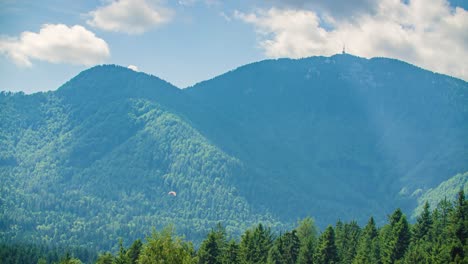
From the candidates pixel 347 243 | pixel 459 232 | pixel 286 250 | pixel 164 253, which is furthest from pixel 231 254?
pixel 459 232

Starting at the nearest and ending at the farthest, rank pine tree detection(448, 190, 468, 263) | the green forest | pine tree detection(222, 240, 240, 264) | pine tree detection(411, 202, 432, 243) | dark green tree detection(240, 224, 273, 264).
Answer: pine tree detection(448, 190, 468, 263)
the green forest
pine tree detection(411, 202, 432, 243)
pine tree detection(222, 240, 240, 264)
dark green tree detection(240, 224, 273, 264)

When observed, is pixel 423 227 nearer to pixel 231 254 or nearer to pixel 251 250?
pixel 251 250

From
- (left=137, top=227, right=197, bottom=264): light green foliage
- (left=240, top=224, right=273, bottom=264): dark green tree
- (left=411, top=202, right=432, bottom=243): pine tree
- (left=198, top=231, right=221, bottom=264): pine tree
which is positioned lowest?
(left=137, top=227, right=197, bottom=264): light green foliage

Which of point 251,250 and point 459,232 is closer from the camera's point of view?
point 459,232

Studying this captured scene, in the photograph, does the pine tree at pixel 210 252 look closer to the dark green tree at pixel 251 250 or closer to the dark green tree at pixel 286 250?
the dark green tree at pixel 251 250

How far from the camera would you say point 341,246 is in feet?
355

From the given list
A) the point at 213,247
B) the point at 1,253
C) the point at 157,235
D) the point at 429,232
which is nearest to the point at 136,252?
the point at 213,247

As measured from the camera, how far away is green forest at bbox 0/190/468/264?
247 feet

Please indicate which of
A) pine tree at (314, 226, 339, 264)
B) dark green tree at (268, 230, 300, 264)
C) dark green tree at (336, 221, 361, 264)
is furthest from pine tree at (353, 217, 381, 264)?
dark green tree at (268, 230, 300, 264)

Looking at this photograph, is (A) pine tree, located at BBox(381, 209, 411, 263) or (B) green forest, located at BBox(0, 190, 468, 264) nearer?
(B) green forest, located at BBox(0, 190, 468, 264)

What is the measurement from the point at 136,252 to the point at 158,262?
24343 millimetres

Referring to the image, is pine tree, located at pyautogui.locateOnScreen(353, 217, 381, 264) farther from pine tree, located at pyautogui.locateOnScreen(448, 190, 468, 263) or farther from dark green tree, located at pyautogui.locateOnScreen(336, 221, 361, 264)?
pine tree, located at pyautogui.locateOnScreen(448, 190, 468, 263)

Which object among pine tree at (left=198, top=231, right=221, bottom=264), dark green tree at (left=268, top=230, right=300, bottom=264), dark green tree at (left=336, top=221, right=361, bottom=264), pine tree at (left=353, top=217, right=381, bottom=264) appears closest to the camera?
pine tree at (left=353, top=217, right=381, bottom=264)

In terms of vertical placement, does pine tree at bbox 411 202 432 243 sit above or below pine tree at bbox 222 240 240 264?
above
